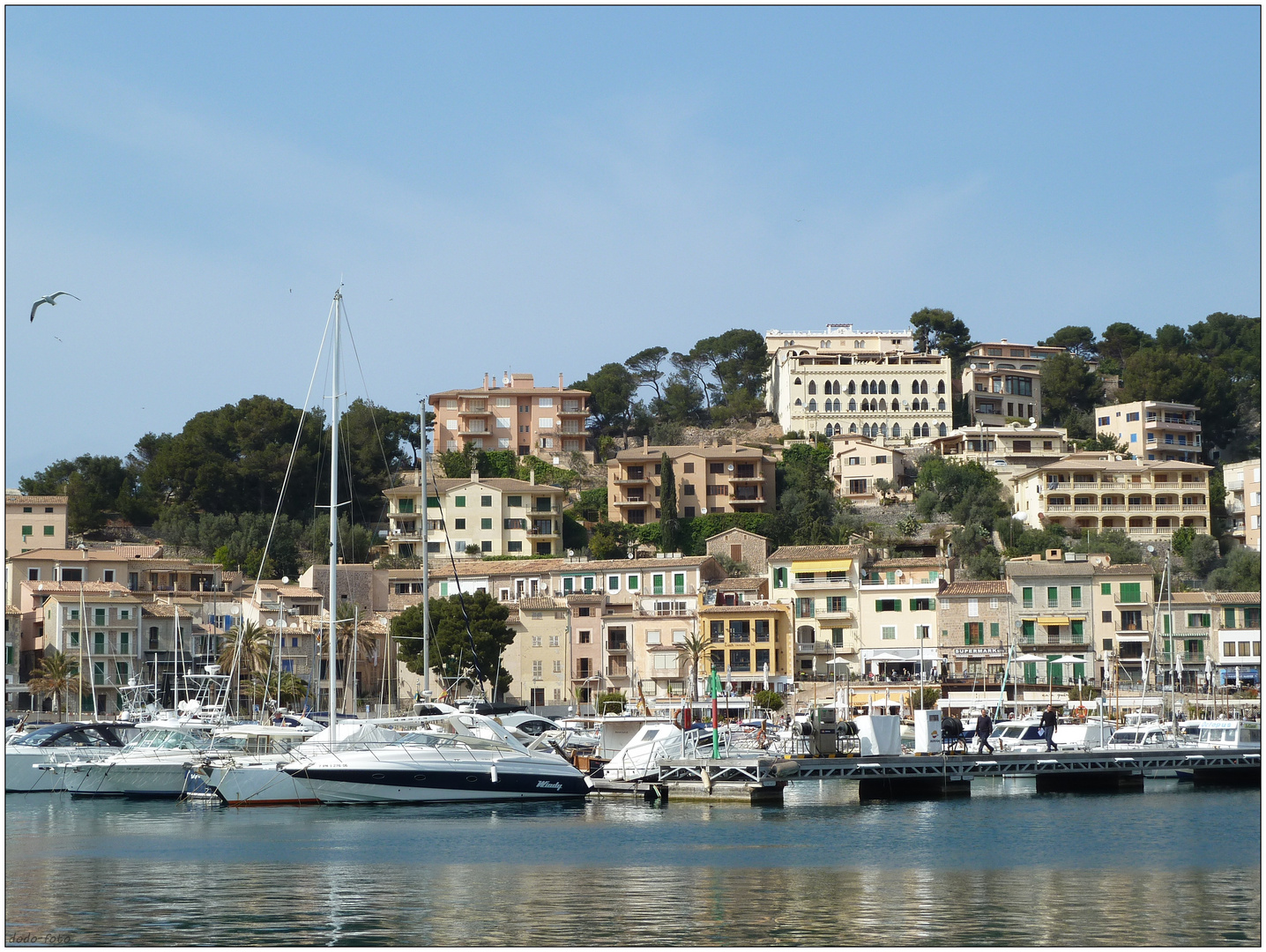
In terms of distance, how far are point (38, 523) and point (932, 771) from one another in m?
57.2

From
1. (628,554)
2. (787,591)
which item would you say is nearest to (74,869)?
(787,591)

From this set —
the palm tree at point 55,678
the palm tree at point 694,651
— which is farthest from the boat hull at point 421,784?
the palm tree at point 694,651

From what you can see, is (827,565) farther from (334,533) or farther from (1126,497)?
(334,533)

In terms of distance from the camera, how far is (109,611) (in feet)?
238

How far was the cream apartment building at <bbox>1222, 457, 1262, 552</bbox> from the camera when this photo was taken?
9188 cm

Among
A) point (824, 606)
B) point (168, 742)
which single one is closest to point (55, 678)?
point (168, 742)

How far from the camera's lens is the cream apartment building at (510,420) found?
110 m

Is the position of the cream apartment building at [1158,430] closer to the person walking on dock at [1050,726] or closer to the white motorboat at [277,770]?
the person walking on dock at [1050,726]

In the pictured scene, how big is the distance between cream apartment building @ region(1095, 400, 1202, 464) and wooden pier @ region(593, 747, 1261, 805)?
64.3 m

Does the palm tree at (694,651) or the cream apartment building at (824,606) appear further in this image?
the cream apartment building at (824,606)

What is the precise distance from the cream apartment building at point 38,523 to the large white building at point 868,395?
49.9 meters

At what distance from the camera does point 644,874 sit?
2598 centimetres

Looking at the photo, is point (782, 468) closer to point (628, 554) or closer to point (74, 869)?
point (628, 554)

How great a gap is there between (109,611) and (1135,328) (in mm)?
89659
